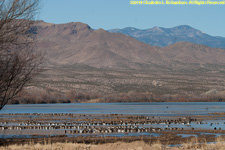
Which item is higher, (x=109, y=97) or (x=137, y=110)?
(x=109, y=97)

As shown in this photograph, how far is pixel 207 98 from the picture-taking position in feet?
513

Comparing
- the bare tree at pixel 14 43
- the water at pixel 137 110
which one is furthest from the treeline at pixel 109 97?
the bare tree at pixel 14 43

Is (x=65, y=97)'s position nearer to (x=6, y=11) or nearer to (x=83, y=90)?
(x=83, y=90)

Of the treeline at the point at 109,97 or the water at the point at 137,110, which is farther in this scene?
the treeline at the point at 109,97

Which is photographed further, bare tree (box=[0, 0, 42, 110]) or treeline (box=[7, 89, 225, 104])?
treeline (box=[7, 89, 225, 104])

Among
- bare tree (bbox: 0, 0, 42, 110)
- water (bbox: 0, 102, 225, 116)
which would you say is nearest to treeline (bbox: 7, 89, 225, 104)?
water (bbox: 0, 102, 225, 116)

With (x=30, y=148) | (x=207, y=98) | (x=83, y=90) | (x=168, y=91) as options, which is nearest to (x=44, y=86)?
(x=83, y=90)

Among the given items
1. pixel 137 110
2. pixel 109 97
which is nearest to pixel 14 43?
pixel 137 110

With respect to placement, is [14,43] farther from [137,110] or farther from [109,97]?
[109,97]

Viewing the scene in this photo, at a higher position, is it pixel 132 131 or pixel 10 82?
pixel 10 82

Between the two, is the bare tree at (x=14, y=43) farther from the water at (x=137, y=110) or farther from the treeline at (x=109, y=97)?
the treeline at (x=109, y=97)

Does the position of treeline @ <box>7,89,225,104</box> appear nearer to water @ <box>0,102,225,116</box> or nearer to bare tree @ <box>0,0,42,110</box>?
water @ <box>0,102,225,116</box>

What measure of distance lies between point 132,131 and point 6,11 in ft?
74.9

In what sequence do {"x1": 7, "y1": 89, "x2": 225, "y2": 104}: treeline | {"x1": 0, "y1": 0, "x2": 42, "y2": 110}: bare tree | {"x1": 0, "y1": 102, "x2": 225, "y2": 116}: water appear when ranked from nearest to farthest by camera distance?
{"x1": 0, "y1": 0, "x2": 42, "y2": 110}: bare tree < {"x1": 0, "y1": 102, "x2": 225, "y2": 116}: water < {"x1": 7, "y1": 89, "x2": 225, "y2": 104}: treeline
